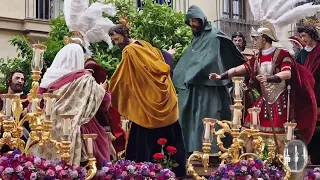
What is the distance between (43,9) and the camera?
1712cm

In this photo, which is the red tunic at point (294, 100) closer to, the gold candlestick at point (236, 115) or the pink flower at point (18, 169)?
the gold candlestick at point (236, 115)

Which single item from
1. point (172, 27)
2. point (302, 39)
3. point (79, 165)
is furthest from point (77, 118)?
point (172, 27)

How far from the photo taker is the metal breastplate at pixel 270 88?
7.67 metres

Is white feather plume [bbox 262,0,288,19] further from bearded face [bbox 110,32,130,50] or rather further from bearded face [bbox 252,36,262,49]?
bearded face [bbox 110,32,130,50]

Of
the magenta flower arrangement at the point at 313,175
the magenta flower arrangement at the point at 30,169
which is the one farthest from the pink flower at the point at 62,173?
the magenta flower arrangement at the point at 313,175

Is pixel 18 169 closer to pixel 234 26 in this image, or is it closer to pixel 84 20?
pixel 84 20

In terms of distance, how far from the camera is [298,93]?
25.7 ft

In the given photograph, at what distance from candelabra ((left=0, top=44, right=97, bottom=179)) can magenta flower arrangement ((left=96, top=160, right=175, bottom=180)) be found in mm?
151

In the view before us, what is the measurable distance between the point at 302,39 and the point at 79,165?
141 inches

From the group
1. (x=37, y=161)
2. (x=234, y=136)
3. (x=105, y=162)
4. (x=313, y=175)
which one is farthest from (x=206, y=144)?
(x=37, y=161)

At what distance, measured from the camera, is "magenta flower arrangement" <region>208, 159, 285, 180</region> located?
6391mm

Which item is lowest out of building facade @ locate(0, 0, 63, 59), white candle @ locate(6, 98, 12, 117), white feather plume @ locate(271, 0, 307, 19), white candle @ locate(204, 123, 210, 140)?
white candle @ locate(204, 123, 210, 140)

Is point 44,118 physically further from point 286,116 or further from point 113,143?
point 286,116

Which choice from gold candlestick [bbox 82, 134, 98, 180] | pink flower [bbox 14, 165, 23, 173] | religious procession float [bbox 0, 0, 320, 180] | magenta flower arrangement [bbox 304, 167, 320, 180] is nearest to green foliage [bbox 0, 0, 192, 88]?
magenta flower arrangement [bbox 304, 167, 320, 180]
